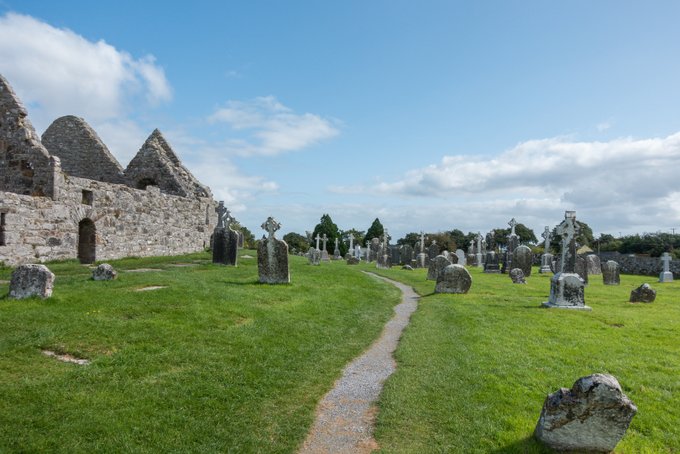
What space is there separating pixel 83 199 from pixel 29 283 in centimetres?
1136

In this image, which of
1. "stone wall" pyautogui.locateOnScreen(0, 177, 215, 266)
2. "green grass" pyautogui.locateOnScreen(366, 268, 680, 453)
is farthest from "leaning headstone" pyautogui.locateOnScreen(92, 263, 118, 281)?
"green grass" pyautogui.locateOnScreen(366, 268, 680, 453)

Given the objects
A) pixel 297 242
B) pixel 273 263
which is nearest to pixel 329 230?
pixel 297 242

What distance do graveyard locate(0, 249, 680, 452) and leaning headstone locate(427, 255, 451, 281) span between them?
906 cm

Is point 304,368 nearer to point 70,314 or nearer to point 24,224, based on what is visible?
point 70,314

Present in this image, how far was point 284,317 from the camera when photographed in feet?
34.7

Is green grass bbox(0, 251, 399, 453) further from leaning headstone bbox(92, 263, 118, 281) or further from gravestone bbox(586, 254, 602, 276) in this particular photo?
gravestone bbox(586, 254, 602, 276)

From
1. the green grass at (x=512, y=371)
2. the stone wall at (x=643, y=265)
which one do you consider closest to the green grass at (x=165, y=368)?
the green grass at (x=512, y=371)

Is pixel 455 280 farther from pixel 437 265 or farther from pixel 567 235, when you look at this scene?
pixel 437 265

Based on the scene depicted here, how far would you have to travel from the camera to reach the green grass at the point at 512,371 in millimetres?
5430

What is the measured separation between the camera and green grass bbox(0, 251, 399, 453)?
502 cm

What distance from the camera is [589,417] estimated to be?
4934 mm

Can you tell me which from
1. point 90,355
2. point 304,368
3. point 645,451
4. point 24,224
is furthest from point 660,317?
point 24,224

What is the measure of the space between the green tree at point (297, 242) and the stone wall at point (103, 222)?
117 feet

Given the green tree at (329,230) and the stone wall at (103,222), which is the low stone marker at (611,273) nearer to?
the stone wall at (103,222)
